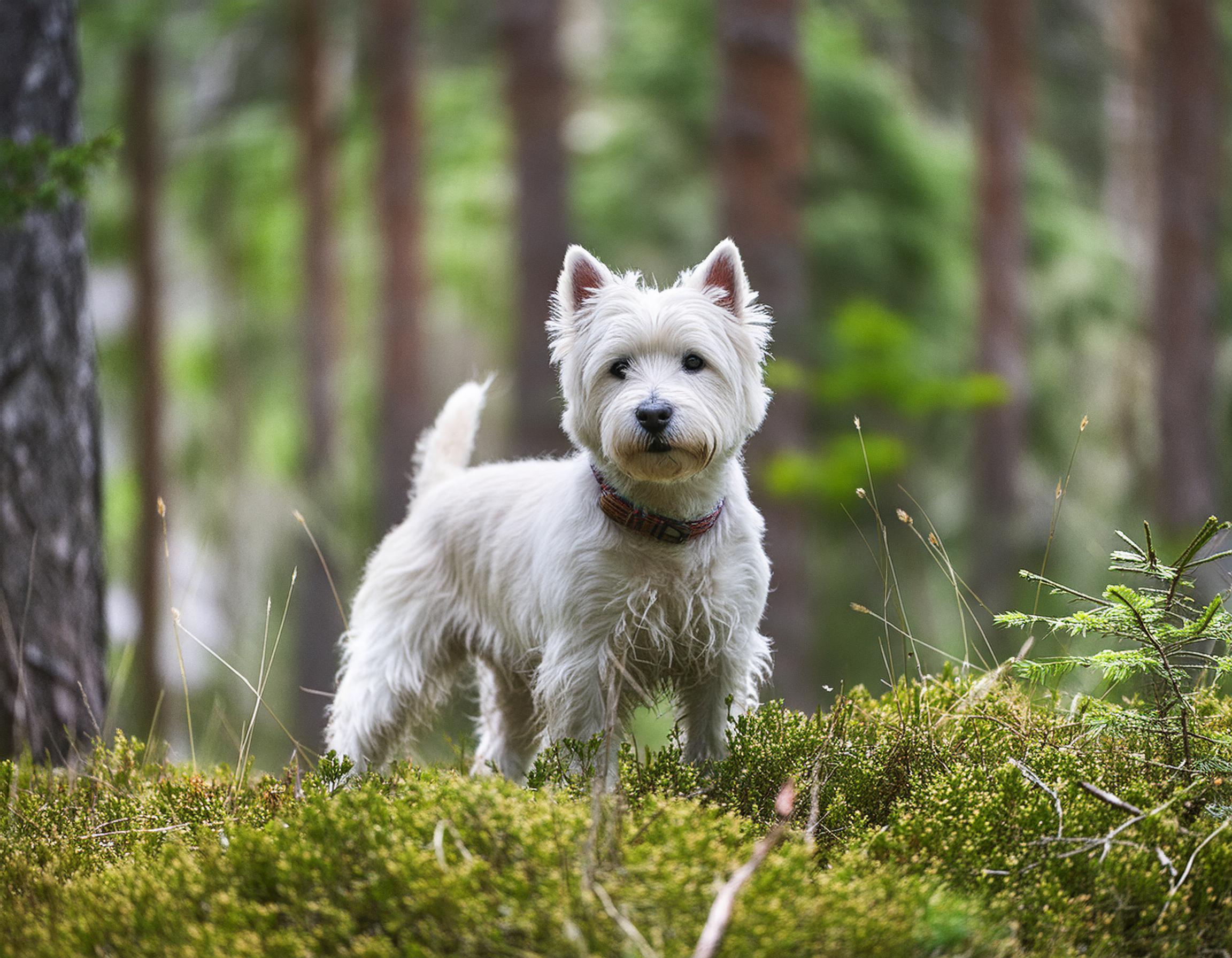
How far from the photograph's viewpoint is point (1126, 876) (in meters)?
2.92

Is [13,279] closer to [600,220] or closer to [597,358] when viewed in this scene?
[597,358]

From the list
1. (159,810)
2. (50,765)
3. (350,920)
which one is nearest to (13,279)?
(50,765)

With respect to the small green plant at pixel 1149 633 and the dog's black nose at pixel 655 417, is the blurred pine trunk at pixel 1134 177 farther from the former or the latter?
the dog's black nose at pixel 655 417

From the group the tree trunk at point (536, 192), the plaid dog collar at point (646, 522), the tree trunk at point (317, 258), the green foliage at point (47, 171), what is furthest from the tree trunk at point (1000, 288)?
the green foliage at point (47, 171)

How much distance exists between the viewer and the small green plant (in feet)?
10.7

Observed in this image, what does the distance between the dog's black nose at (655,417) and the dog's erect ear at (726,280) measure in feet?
2.01

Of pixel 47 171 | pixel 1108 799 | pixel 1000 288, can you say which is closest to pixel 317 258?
pixel 1000 288

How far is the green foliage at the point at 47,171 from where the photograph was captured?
13.8 feet

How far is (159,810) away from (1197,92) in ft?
44.8

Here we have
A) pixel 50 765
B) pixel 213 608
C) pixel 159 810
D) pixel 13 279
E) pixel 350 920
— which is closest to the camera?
pixel 350 920

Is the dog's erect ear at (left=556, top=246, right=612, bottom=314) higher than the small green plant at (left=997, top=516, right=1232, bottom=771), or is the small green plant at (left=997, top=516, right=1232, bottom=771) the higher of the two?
the dog's erect ear at (left=556, top=246, right=612, bottom=314)

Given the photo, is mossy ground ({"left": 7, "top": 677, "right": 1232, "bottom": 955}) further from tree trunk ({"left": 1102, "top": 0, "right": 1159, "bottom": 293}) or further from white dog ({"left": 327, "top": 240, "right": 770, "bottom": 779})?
tree trunk ({"left": 1102, "top": 0, "right": 1159, "bottom": 293})

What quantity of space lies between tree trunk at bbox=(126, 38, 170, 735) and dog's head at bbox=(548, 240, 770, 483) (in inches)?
507

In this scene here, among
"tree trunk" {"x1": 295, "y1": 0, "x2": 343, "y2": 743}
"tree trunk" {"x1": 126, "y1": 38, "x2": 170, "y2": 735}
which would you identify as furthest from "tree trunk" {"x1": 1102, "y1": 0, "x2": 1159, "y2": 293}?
"tree trunk" {"x1": 126, "y1": 38, "x2": 170, "y2": 735}
